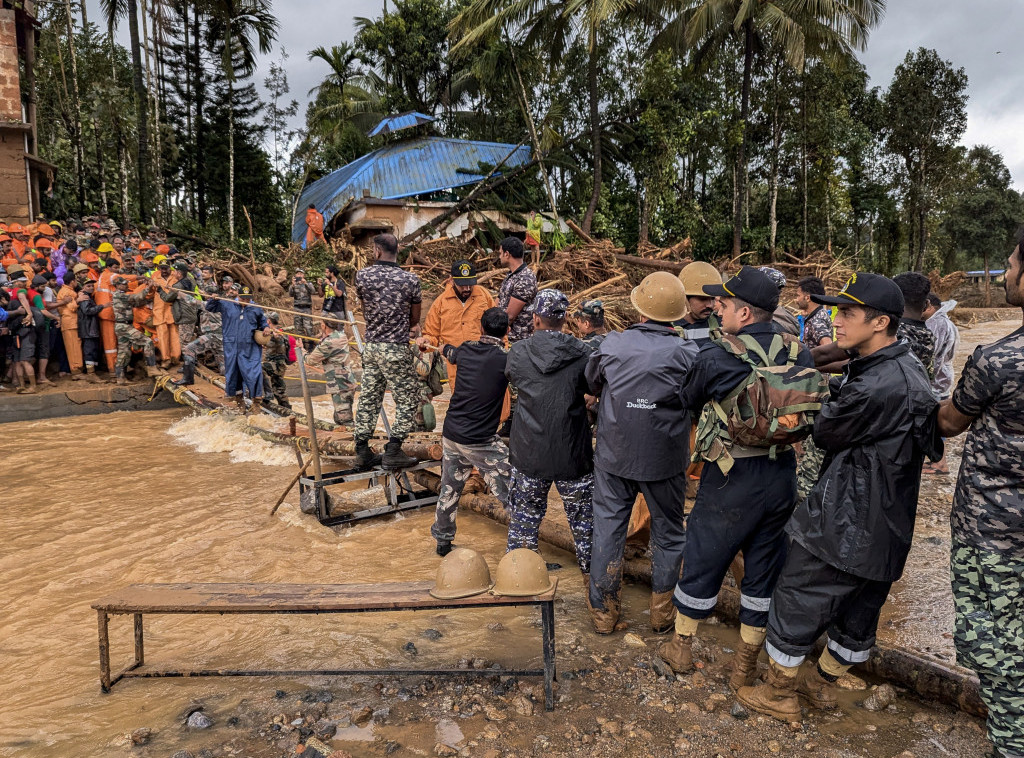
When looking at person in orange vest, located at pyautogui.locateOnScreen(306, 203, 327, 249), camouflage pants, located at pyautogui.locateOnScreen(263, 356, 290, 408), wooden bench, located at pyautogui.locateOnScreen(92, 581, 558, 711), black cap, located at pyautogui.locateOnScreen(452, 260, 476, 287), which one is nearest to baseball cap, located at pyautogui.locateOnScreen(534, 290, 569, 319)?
wooden bench, located at pyautogui.locateOnScreen(92, 581, 558, 711)

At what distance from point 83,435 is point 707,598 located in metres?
9.39

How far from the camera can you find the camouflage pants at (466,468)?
4.56m

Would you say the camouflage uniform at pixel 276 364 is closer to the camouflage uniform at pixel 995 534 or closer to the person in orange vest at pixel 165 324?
the person in orange vest at pixel 165 324

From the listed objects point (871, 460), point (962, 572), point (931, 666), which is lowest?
point (931, 666)

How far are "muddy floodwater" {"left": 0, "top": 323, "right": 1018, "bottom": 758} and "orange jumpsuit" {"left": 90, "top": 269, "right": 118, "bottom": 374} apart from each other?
195 inches

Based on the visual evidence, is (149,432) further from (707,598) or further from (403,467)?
(707,598)

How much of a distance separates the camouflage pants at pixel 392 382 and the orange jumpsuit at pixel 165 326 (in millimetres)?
7447

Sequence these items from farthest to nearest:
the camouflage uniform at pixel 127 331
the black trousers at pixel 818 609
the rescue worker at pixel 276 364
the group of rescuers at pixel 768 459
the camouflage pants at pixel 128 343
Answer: the camouflage pants at pixel 128 343
the camouflage uniform at pixel 127 331
the rescue worker at pixel 276 364
the black trousers at pixel 818 609
the group of rescuers at pixel 768 459

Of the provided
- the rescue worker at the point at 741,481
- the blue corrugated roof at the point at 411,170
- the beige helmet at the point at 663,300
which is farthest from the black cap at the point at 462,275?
the blue corrugated roof at the point at 411,170

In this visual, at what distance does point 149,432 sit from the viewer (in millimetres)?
9430

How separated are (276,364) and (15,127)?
1230 cm

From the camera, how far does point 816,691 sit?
2986 millimetres

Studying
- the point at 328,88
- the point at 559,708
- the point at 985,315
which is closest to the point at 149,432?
the point at 559,708

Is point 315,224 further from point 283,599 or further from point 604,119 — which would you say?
point 283,599
